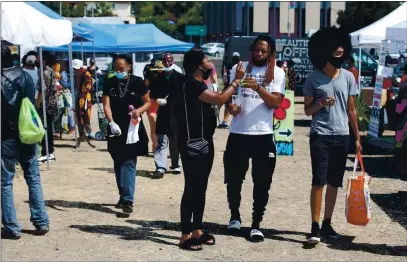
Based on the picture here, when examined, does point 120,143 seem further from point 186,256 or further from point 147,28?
point 147,28

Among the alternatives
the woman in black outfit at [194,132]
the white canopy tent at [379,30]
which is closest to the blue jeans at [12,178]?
the woman in black outfit at [194,132]

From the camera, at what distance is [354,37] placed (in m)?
19.6

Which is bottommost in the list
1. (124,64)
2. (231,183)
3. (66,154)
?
(66,154)

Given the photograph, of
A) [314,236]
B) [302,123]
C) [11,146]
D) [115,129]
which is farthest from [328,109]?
[302,123]

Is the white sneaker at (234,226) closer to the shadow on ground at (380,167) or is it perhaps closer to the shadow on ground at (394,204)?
the shadow on ground at (394,204)

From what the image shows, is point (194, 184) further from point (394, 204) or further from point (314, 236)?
point (394, 204)

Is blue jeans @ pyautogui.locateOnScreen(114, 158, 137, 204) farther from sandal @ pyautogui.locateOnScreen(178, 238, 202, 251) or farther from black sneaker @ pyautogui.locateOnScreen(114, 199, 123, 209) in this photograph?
sandal @ pyautogui.locateOnScreen(178, 238, 202, 251)

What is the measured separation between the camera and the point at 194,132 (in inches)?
264

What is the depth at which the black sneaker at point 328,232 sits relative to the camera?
23.4 feet

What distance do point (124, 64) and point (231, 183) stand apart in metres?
2.02

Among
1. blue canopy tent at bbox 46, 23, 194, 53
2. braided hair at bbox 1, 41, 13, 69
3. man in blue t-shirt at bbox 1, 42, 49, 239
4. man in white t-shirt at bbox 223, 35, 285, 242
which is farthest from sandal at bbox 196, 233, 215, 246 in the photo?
blue canopy tent at bbox 46, 23, 194, 53

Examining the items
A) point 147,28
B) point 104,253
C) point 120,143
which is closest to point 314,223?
point 104,253

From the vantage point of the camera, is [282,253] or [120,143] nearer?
[282,253]

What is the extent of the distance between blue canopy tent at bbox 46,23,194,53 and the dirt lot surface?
38.0 ft
